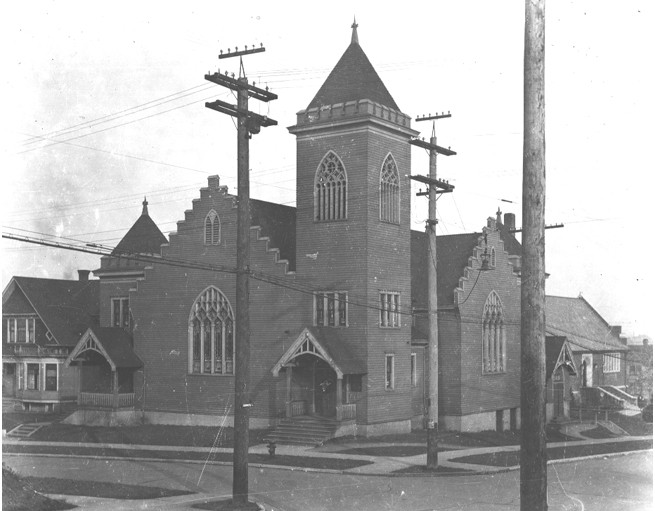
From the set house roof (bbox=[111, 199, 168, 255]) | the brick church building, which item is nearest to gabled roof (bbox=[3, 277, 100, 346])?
house roof (bbox=[111, 199, 168, 255])

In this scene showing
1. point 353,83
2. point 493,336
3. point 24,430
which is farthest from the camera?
point 493,336

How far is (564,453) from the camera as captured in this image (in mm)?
33656

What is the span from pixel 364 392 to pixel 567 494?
575 inches

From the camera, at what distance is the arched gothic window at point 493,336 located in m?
43.0

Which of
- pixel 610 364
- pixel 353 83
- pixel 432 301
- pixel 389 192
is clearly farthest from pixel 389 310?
pixel 610 364

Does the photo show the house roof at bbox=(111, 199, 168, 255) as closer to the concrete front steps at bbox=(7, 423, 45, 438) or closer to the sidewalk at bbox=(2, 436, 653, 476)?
the concrete front steps at bbox=(7, 423, 45, 438)

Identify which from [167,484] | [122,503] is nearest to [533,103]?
[122,503]

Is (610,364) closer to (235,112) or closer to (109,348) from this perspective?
(109,348)

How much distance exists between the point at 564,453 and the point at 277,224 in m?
15.9

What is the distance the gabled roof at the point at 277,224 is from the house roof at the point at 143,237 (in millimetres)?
9670

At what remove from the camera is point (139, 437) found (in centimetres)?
3591

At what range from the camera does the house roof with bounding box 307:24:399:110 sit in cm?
3684

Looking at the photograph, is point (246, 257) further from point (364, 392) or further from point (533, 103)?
point (364, 392)

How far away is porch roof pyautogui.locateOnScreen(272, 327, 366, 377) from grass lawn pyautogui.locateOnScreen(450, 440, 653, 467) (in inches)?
255
